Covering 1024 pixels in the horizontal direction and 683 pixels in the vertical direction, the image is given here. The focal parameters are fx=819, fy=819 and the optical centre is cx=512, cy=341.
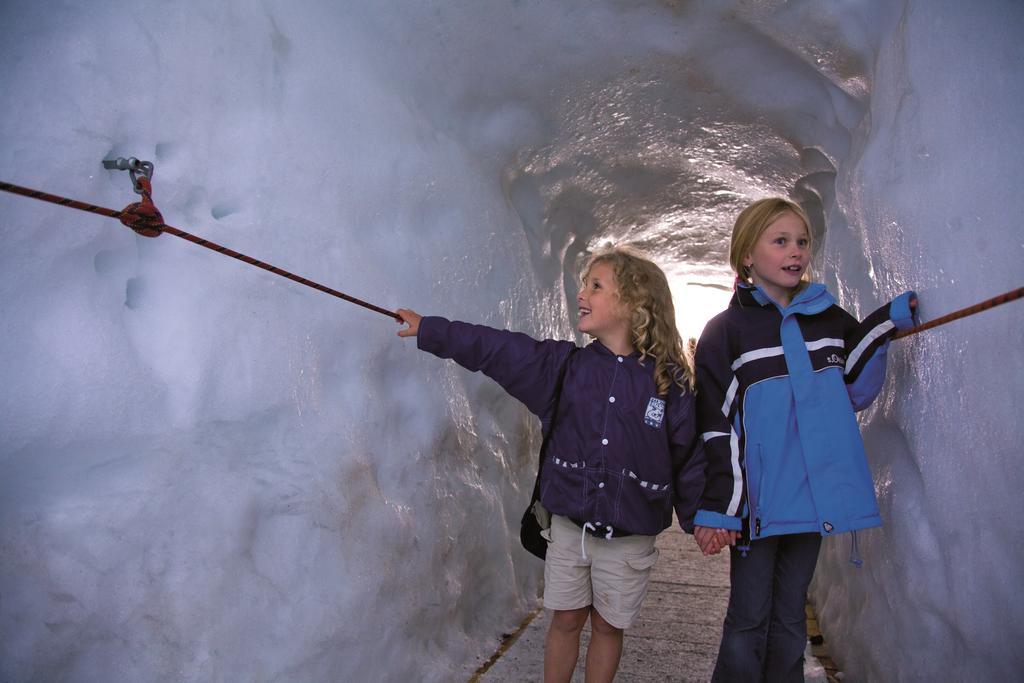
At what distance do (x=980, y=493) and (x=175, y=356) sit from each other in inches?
62.2

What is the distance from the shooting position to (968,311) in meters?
1.51

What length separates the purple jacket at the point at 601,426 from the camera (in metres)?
1.97

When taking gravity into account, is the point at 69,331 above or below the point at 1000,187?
below

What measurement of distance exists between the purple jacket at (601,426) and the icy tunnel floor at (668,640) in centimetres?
70

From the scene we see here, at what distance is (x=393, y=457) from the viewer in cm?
220

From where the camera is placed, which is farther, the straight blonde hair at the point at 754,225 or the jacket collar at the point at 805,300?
the straight blonde hair at the point at 754,225

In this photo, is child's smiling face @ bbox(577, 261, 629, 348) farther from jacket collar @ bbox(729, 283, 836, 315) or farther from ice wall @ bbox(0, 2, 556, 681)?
ice wall @ bbox(0, 2, 556, 681)

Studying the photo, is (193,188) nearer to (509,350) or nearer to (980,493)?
(509,350)

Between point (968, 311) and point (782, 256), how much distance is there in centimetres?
60

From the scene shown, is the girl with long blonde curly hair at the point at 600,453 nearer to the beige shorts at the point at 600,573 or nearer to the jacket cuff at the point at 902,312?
the beige shorts at the point at 600,573

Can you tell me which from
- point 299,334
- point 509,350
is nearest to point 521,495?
point 509,350

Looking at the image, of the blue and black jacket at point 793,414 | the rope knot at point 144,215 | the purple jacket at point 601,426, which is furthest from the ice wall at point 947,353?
the rope knot at point 144,215

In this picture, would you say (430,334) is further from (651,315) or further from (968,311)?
(968,311)

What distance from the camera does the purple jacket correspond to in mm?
1966
